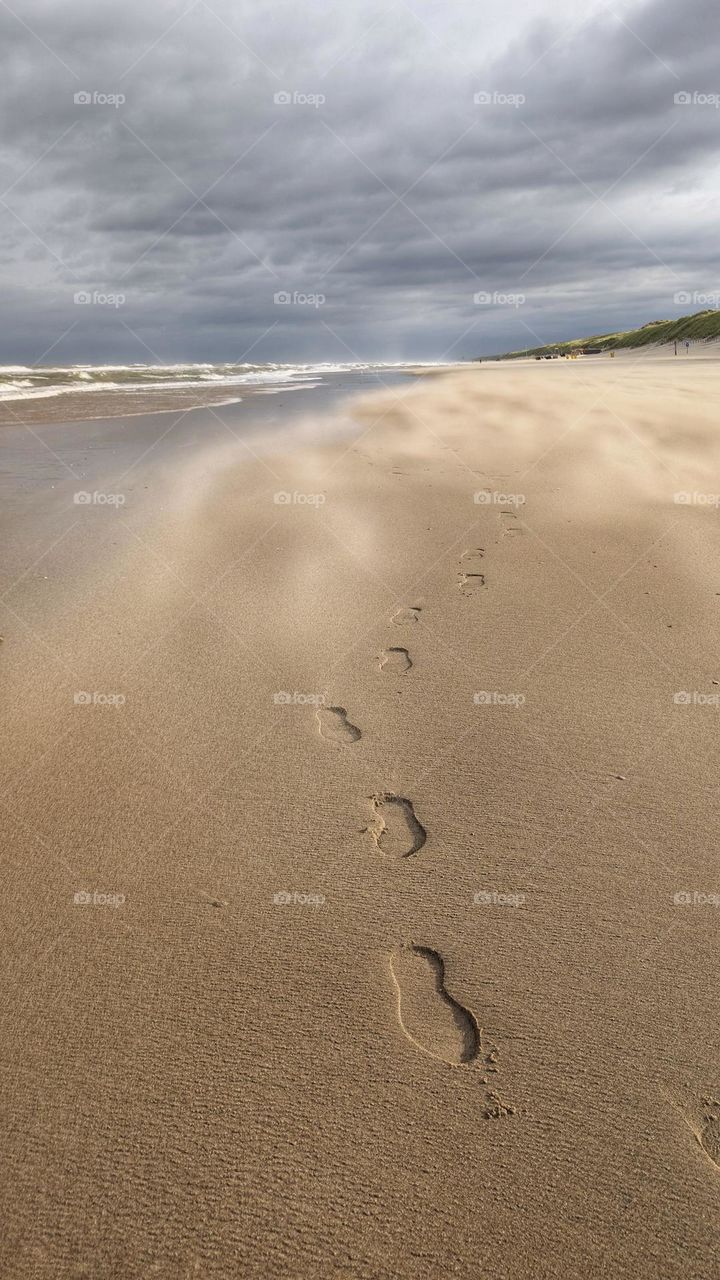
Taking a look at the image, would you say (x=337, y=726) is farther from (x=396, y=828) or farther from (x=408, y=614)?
(x=408, y=614)

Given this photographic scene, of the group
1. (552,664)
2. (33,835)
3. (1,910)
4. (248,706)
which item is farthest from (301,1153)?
(552,664)

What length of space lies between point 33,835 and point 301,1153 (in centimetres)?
183

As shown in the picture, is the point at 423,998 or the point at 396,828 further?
the point at 396,828

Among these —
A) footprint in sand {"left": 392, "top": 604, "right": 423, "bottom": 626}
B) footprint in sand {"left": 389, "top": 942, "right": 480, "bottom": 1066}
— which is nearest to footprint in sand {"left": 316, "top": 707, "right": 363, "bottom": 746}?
footprint in sand {"left": 392, "top": 604, "right": 423, "bottom": 626}

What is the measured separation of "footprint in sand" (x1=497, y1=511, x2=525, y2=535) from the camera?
7270 millimetres

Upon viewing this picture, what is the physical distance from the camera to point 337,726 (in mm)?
4023

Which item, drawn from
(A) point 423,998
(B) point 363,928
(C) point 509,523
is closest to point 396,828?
(B) point 363,928

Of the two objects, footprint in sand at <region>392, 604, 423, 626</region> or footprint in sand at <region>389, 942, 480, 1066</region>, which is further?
footprint in sand at <region>392, 604, 423, 626</region>

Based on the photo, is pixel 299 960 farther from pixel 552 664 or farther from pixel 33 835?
pixel 552 664

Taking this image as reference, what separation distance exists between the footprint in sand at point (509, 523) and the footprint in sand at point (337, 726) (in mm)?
3709

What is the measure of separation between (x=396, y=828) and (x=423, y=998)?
890mm

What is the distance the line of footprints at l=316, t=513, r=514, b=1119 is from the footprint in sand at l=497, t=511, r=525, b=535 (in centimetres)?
441

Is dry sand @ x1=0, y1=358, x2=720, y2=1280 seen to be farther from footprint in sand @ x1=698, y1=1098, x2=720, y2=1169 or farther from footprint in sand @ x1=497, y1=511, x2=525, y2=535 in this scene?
footprint in sand @ x1=497, y1=511, x2=525, y2=535

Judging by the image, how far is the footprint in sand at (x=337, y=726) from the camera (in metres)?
3.91
